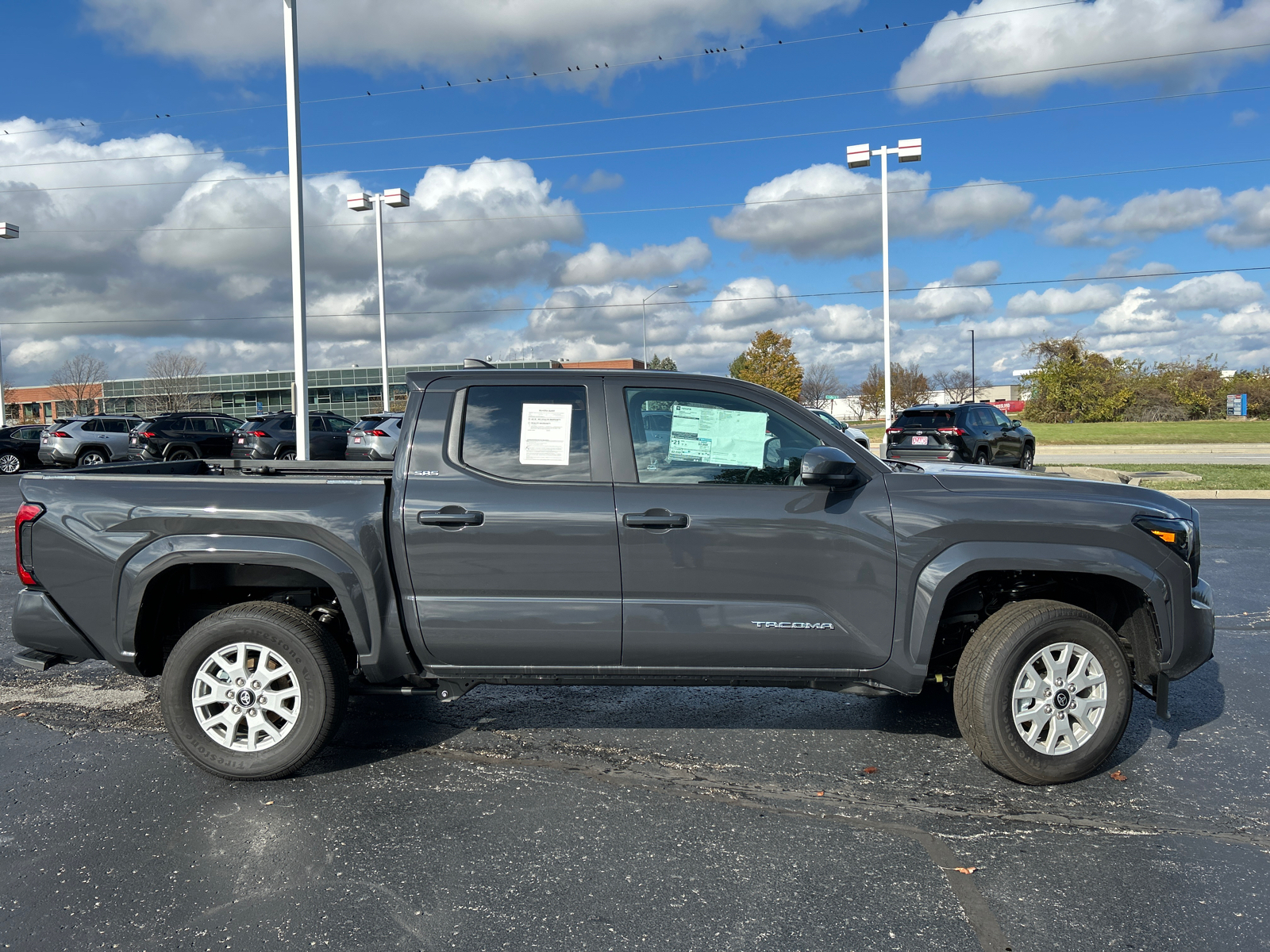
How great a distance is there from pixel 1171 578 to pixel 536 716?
3215 millimetres

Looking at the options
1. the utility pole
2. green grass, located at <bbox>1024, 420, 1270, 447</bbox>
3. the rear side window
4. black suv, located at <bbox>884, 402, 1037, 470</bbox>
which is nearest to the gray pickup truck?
the utility pole

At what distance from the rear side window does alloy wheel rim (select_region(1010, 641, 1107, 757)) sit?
49.8 ft

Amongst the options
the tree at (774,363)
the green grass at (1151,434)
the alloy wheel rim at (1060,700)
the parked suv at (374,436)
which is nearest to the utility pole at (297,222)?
the parked suv at (374,436)

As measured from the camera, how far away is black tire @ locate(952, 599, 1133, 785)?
12.9 feet

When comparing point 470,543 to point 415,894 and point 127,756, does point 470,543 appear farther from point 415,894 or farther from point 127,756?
point 127,756

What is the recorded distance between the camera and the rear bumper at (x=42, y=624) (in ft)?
13.5

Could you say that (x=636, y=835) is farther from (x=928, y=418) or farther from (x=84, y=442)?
(x=84, y=442)

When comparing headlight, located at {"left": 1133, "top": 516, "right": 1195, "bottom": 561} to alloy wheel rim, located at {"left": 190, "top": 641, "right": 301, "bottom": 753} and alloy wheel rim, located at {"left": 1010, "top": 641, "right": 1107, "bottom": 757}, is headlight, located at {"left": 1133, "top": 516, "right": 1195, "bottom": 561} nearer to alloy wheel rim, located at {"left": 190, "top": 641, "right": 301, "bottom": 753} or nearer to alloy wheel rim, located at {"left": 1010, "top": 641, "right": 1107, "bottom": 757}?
alloy wheel rim, located at {"left": 1010, "top": 641, "right": 1107, "bottom": 757}

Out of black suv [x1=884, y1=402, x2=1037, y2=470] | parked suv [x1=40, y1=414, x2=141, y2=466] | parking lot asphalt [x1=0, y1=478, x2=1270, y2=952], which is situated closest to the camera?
parking lot asphalt [x1=0, y1=478, x2=1270, y2=952]

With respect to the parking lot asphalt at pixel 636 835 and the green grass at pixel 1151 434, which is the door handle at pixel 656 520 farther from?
the green grass at pixel 1151 434

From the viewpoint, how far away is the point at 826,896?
9.98 ft

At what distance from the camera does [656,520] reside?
3924 mm

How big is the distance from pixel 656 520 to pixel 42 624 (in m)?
2.85

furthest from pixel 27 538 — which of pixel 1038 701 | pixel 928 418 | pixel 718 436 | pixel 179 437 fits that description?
pixel 179 437
